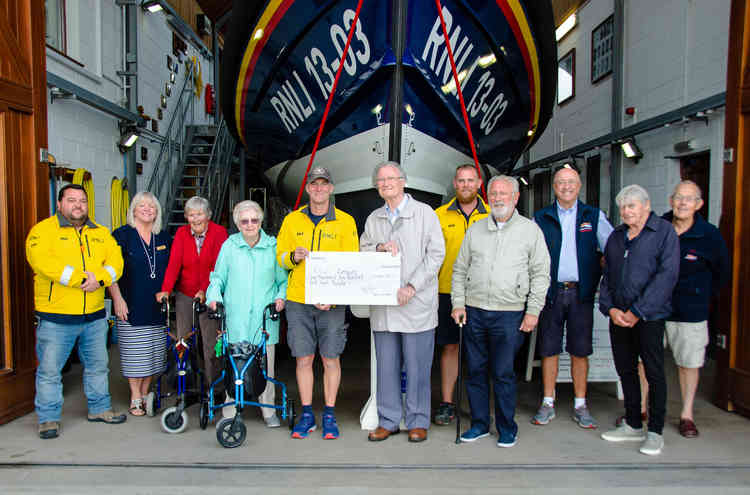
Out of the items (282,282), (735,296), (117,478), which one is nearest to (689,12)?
(735,296)

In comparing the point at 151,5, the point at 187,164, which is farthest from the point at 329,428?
the point at 187,164

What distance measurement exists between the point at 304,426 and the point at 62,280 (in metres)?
1.48

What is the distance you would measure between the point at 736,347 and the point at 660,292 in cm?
124

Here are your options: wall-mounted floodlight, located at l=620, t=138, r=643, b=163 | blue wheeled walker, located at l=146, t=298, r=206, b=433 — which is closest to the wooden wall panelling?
blue wheeled walker, located at l=146, t=298, r=206, b=433

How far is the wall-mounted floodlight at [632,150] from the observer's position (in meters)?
6.52

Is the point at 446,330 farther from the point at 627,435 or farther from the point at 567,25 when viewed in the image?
the point at 567,25

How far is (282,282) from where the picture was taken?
2.98 meters

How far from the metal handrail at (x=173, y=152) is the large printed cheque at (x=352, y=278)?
17.2ft

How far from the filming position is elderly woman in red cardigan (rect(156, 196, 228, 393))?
10.4 ft

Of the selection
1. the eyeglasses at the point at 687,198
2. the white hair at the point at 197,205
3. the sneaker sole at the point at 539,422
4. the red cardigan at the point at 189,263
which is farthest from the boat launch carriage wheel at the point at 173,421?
the eyeglasses at the point at 687,198

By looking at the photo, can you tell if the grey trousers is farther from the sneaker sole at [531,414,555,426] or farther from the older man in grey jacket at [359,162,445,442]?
the sneaker sole at [531,414,555,426]

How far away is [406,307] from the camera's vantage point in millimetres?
2785

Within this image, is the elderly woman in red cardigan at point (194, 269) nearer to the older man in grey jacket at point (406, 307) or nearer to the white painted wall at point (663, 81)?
the older man in grey jacket at point (406, 307)

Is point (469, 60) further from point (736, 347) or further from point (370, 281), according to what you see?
point (736, 347)
